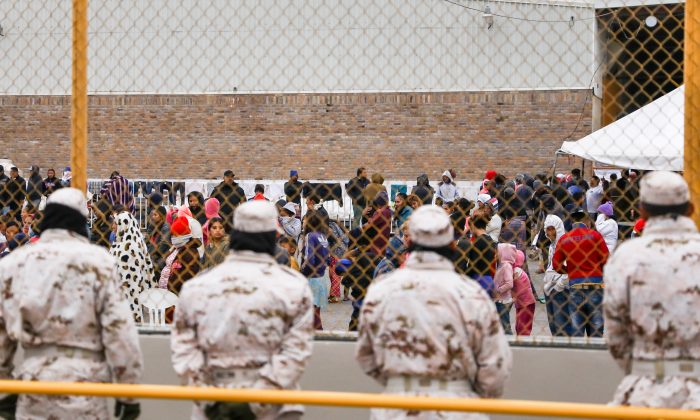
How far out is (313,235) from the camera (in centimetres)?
1053

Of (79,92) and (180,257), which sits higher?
(79,92)

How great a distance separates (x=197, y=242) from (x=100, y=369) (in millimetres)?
4383

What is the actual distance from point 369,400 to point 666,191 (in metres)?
1.66

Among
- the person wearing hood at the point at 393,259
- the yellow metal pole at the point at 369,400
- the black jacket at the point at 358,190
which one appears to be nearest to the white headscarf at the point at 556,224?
the black jacket at the point at 358,190

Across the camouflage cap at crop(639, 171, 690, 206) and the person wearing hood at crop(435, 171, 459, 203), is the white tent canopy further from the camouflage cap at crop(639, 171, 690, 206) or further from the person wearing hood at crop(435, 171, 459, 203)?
the person wearing hood at crop(435, 171, 459, 203)

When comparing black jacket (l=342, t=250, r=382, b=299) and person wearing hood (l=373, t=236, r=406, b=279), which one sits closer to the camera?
person wearing hood (l=373, t=236, r=406, b=279)

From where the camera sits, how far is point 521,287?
28.8ft

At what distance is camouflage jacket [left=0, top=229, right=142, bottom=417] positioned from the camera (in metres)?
4.52

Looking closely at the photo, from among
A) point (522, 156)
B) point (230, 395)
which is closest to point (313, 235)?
point (230, 395)

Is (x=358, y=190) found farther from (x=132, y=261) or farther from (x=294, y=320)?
(x=294, y=320)

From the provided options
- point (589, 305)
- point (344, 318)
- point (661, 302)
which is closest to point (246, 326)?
point (661, 302)

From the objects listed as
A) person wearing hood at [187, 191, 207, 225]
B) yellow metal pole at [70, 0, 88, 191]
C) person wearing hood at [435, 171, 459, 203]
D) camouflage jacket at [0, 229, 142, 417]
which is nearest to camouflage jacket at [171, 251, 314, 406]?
camouflage jacket at [0, 229, 142, 417]

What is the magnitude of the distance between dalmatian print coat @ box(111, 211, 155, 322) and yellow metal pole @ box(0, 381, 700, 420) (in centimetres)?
518

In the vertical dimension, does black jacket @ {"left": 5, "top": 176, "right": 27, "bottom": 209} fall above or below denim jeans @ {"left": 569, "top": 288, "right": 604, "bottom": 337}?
above
